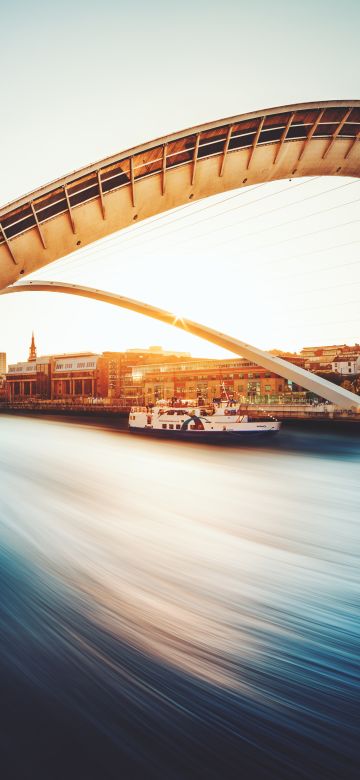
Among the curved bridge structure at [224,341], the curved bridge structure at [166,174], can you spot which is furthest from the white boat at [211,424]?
the curved bridge structure at [166,174]

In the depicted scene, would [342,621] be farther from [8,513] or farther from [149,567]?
[8,513]

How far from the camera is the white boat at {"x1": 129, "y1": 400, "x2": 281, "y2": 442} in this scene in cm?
3541

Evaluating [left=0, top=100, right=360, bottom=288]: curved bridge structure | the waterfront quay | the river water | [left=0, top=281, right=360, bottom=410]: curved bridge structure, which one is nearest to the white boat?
[left=0, top=281, right=360, bottom=410]: curved bridge structure

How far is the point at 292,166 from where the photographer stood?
829 inches

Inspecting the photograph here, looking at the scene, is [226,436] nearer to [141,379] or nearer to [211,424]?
[211,424]

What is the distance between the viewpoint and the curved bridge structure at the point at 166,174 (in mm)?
16812

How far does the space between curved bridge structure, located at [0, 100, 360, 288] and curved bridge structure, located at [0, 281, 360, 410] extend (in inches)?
645

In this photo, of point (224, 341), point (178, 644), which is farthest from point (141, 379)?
point (178, 644)

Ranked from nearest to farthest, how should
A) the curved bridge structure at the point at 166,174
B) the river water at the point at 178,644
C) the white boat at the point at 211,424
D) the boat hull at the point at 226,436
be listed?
the river water at the point at 178,644 → the curved bridge structure at the point at 166,174 → the boat hull at the point at 226,436 → the white boat at the point at 211,424

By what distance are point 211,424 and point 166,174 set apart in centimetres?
2146

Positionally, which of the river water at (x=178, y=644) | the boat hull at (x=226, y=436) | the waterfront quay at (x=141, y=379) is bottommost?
the boat hull at (x=226, y=436)

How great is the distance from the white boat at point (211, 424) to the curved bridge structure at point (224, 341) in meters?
4.21

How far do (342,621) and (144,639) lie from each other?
7.32 feet

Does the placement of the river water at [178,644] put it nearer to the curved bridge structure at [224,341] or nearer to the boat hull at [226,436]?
the boat hull at [226,436]
